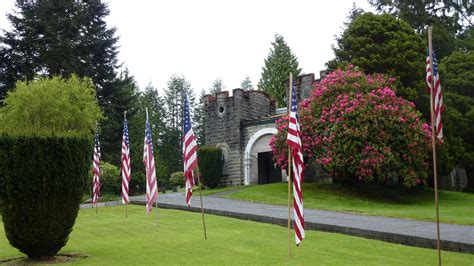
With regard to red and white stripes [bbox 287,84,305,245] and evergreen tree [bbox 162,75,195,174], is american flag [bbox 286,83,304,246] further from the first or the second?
evergreen tree [bbox 162,75,195,174]

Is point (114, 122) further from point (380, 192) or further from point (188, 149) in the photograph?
point (188, 149)

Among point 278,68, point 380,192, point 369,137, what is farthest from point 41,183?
point 278,68

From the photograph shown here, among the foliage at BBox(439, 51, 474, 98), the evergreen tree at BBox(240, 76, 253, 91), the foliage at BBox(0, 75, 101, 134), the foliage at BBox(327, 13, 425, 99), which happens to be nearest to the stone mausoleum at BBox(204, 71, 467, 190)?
the foliage at BBox(327, 13, 425, 99)

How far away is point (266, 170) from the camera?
105 ft

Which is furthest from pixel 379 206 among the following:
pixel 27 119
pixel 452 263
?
pixel 27 119

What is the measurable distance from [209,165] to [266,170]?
3922 mm

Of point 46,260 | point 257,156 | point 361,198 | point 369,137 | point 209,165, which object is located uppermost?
point 369,137

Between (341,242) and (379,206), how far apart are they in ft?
34.2

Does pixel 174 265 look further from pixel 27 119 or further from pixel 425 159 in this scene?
pixel 27 119

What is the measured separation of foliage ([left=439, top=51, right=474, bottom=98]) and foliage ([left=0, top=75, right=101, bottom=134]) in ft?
72.8

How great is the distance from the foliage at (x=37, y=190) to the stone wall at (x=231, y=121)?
21378mm

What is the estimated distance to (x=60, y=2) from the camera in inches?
1531

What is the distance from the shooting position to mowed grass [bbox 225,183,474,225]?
67.0ft

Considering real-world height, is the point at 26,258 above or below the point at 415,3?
below
